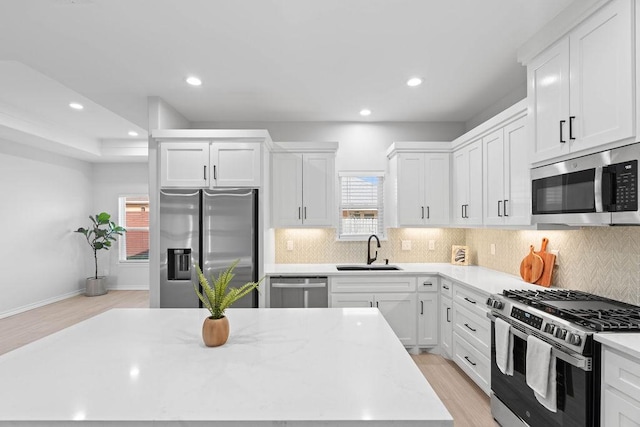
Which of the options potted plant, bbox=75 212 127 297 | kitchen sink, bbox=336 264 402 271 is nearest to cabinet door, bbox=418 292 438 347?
kitchen sink, bbox=336 264 402 271

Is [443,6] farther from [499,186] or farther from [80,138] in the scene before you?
[80,138]

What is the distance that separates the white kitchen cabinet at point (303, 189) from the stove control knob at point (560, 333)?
2.50 m

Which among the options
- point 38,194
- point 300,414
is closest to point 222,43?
point 300,414

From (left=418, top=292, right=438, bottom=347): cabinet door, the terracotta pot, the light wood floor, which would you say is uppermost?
the terracotta pot

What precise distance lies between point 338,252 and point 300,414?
10.8ft

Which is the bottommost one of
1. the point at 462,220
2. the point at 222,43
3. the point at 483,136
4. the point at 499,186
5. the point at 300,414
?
the point at 300,414

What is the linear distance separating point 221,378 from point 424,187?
328 centimetres

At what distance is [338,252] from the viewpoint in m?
4.22

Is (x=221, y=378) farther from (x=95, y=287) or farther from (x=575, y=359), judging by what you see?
A: (x=95, y=287)

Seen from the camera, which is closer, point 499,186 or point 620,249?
point 620,249

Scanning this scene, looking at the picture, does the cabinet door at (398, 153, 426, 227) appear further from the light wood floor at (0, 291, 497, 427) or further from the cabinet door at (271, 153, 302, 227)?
the light wood floor at (0, 291, 497, 427)

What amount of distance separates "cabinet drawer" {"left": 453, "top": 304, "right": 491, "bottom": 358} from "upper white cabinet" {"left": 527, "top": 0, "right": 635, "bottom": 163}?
1.36 m

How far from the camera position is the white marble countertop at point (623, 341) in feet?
4.53

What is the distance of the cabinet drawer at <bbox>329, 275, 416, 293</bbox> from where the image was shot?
11.7 ft
